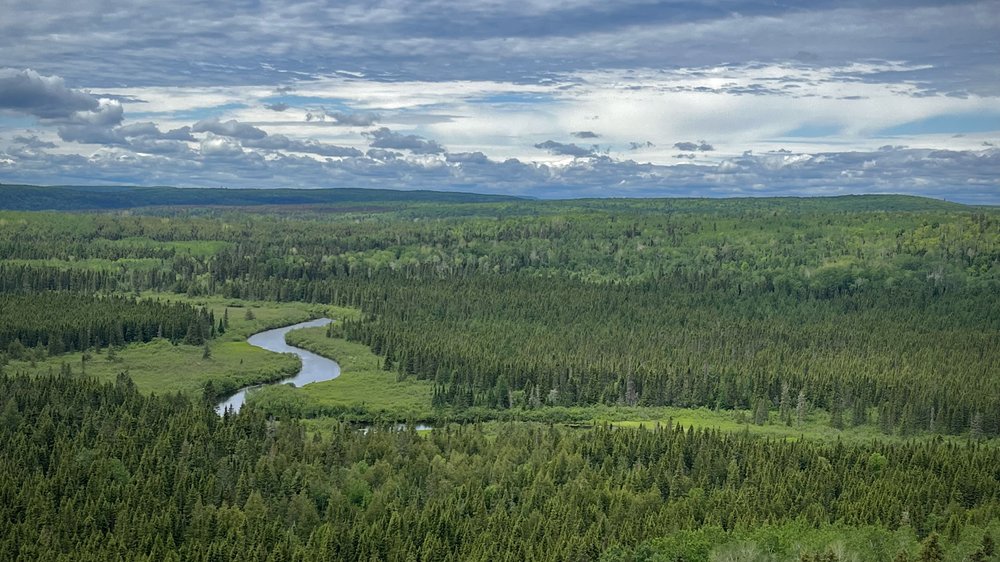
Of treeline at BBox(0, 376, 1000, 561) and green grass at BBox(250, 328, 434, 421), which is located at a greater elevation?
treeline at BBox(0, 376, 1000, 561)

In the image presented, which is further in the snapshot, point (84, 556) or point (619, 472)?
point (619, 472)

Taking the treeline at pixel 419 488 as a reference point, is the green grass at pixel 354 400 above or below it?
below

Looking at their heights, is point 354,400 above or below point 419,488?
below

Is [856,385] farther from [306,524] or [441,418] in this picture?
[306,524]

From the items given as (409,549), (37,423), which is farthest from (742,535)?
(37,423)

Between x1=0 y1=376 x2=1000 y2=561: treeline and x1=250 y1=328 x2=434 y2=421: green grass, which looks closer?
x1=0 y1=376 x2=1000 y2=561: treeline

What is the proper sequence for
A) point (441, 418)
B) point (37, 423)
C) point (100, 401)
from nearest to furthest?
point (37, 423) → point (100, 401) → point (441, 418)

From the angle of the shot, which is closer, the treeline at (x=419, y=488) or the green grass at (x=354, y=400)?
the treeline at (x=419, y=488)

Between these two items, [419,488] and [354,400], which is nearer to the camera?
[419,488]
